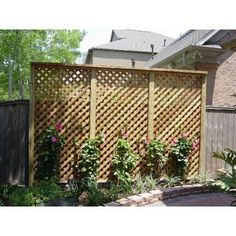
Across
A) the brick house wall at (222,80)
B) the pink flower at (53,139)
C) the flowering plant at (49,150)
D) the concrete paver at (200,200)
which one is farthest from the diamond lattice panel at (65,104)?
the brick house wall at (222,80)

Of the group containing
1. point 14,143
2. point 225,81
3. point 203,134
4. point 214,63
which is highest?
point 214,63

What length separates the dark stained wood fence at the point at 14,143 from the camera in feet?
18.6

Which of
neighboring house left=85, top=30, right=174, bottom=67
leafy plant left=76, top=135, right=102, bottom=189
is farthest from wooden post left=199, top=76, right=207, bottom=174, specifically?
neighboring house left=85, top=30, right=174, bottom=67

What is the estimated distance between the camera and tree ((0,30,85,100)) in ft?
48.8

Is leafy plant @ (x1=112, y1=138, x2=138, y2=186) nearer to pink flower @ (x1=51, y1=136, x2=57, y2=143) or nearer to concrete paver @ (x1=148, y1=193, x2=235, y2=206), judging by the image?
concrete paver @ (x1=148, y1=193, x2=235, y2=206)

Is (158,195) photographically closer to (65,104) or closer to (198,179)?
(198,179)

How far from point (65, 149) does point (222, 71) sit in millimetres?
5348

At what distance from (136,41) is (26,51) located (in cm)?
938

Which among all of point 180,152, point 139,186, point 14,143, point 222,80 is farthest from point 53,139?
point 222,80

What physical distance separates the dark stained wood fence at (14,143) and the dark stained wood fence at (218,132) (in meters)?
3.18

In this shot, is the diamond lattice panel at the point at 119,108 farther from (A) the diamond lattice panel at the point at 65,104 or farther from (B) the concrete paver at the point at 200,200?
(B) the concrete paver at the point at 200,200

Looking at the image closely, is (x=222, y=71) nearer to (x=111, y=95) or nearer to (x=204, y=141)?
(x=204, y=141)

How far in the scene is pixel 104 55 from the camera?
830 inches

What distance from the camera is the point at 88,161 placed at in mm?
5430
